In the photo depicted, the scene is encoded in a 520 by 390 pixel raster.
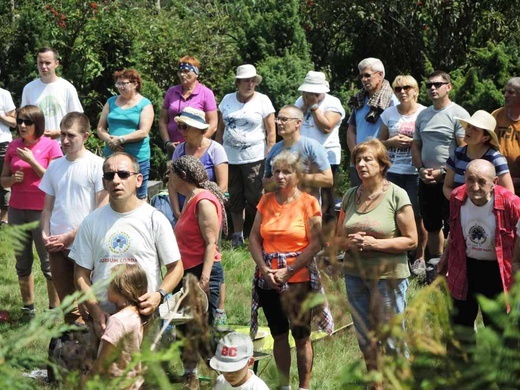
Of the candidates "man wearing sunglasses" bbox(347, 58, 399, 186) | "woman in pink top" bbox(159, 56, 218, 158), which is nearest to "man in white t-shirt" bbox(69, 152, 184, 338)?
"man wearing sunglasses" bbox(347, 58, 399, 186)

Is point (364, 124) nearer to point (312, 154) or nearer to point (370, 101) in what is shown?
point (370, 101)

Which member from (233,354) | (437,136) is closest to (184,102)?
(437,136)

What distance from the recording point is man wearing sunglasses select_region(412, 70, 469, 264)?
325 inches

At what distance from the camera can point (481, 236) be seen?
604cm

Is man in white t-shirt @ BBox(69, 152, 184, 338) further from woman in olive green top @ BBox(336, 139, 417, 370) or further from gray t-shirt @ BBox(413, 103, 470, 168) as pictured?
gray t-shirt @ BBox(413, 103, 470, 168)

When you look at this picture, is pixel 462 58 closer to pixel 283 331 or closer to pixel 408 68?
pixel 408 68

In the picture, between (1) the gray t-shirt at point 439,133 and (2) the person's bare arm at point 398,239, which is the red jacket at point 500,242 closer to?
(2) the person's bare arm at point 398,239

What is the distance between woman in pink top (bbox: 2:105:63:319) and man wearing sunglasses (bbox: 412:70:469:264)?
3.21 meters

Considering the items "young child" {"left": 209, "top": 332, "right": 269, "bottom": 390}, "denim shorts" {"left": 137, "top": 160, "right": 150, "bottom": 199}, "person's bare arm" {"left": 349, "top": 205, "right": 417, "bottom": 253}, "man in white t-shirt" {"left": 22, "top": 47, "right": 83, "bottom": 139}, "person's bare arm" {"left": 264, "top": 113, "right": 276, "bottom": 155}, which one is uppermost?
"person's bare arm" {"left": 349, "top": 205, "right": 417, "bottom": 253}

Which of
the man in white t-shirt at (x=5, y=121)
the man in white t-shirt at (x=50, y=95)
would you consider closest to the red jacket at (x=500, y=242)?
Result: the man in white t-shirt at (x=50, y=95)

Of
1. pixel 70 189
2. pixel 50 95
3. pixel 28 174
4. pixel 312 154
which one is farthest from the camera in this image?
pixel 50 95

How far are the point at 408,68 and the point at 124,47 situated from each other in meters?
4.25

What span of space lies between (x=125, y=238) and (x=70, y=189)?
141cm

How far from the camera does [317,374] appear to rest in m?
6.62
